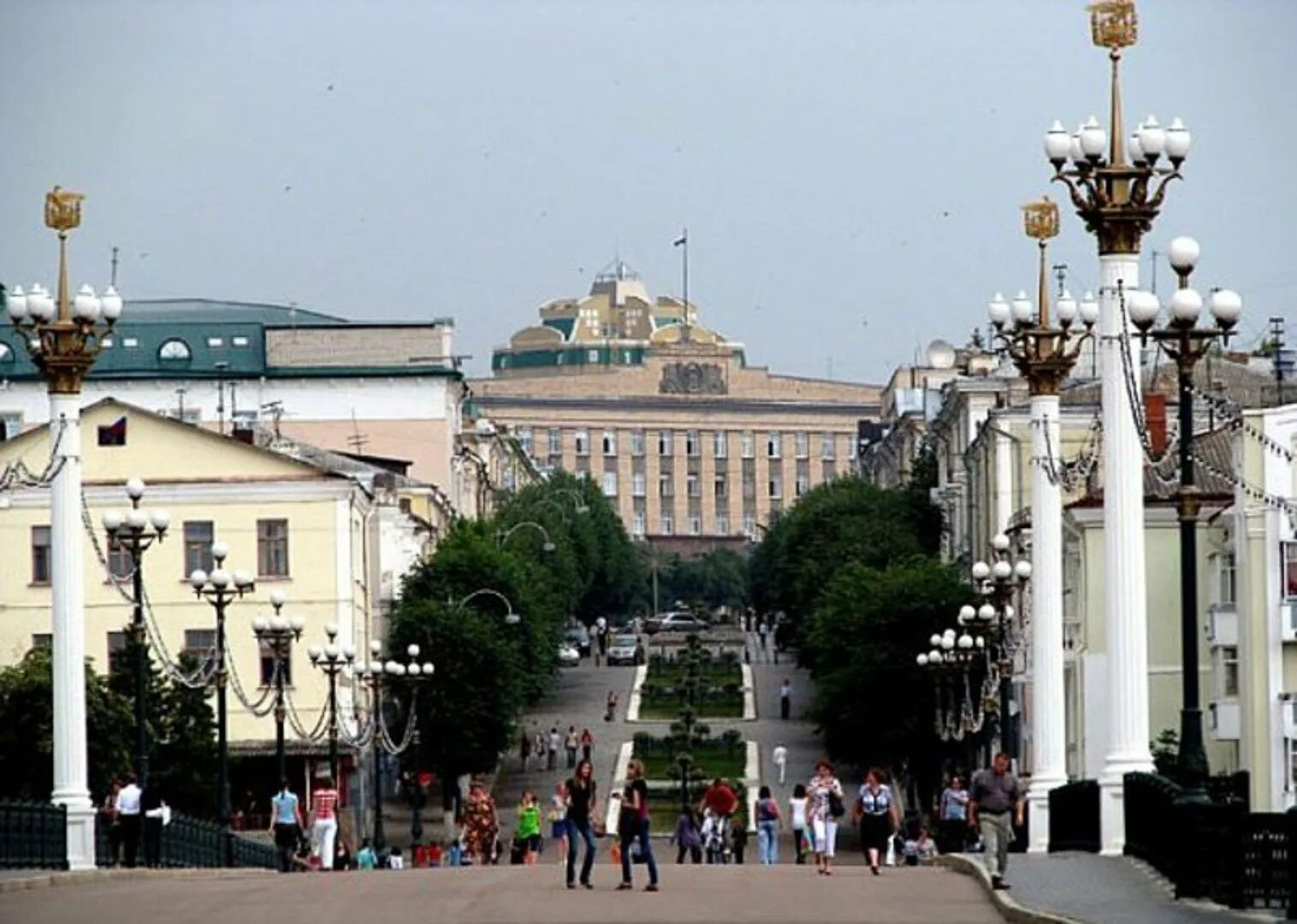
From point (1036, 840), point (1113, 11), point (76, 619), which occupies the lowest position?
point (1036, 840)

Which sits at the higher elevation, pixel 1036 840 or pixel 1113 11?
pixel 1113 11

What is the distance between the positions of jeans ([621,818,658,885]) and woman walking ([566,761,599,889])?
0.40 meters

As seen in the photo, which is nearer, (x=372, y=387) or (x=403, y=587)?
(x=403, y=587)

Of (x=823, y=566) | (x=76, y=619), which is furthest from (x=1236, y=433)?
(x=823, y=566)

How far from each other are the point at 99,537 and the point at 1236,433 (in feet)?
107

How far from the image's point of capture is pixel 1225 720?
243 feet

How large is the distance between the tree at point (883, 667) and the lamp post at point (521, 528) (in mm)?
20918

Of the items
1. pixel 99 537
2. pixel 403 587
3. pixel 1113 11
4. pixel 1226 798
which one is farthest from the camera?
pixel 403 587

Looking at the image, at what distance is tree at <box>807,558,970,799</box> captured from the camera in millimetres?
93938

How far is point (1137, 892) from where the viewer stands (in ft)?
114

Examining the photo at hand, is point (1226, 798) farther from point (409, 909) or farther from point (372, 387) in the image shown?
point (372, 387)

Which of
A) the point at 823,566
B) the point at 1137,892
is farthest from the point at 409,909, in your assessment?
the point at 823,566

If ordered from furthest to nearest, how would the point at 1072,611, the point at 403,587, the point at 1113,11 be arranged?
the point at 403,587 < the point at 1072,611 < the point at 1113,11

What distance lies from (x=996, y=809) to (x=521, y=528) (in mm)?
99425
